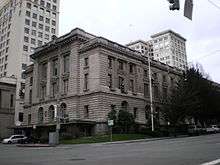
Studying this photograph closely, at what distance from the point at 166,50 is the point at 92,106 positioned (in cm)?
9055

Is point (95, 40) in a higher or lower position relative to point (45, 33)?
lower

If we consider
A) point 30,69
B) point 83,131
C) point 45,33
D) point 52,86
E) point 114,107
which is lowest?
point 83,131

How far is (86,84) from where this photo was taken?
5516cm

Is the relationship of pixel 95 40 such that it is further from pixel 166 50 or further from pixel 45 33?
pixel 166 50

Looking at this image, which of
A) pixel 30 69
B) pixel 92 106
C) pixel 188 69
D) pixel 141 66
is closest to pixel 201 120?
pixel 188 69

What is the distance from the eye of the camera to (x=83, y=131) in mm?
50875

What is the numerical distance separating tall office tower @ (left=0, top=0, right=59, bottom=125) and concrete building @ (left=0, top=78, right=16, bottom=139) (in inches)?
202

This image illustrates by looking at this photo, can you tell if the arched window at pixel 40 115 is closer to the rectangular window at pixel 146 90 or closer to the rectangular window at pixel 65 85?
the rectangular window at pixel 65 85

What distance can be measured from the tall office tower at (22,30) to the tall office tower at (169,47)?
51.2 meters

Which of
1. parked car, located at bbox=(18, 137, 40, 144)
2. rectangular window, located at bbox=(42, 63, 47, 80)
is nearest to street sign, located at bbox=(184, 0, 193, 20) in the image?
parked car, located at bbox=(18, 137, 40, 144)

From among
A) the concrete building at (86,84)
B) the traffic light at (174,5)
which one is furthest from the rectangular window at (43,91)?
the traffic light at (174,5)

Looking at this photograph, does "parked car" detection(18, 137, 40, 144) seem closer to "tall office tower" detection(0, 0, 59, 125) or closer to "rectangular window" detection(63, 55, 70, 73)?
"rectangular window" detection(63, 55, 70, 73)

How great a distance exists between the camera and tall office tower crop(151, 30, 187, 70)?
450ft

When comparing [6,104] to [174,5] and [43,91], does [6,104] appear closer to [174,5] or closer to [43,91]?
[43,91]
